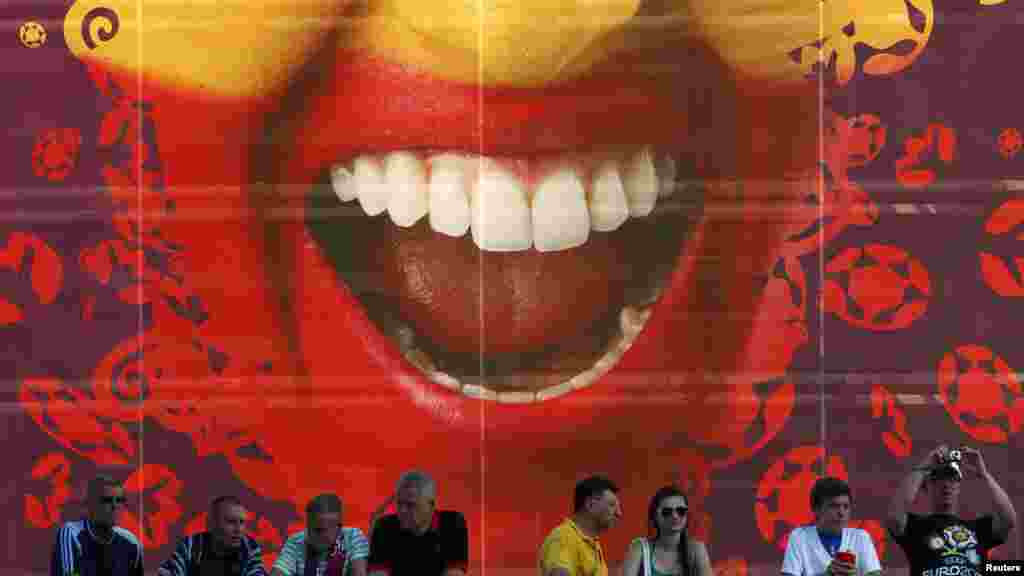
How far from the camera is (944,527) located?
8523 mm

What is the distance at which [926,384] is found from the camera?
9.96 metres

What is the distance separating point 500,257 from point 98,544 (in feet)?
8.34

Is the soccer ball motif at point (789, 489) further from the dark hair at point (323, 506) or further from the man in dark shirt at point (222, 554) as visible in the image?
the man in dark shirt at point (222, 554)

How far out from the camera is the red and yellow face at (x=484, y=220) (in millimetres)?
10047

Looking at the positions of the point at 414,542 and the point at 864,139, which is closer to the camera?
the point at 414,542

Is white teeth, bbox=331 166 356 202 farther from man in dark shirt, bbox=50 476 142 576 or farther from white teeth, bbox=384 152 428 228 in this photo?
man in dark shirt, bbox=50 476 142 576

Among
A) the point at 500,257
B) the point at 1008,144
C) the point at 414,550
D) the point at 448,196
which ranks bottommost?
the point at 414,550

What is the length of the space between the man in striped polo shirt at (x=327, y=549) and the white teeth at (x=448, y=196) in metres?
2.16

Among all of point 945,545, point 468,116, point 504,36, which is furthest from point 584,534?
point 504,36

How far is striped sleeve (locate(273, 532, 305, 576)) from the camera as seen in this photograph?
840cm

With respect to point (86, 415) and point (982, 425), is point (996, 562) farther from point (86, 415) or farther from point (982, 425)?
point (86, 415)

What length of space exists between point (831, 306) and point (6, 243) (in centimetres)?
411

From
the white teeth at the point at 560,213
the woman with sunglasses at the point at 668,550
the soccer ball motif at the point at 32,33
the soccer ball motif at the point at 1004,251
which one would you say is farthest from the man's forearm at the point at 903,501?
the soccer ball motif at the point at 32,33

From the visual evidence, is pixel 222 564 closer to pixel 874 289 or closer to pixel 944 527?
pixel 944 527
